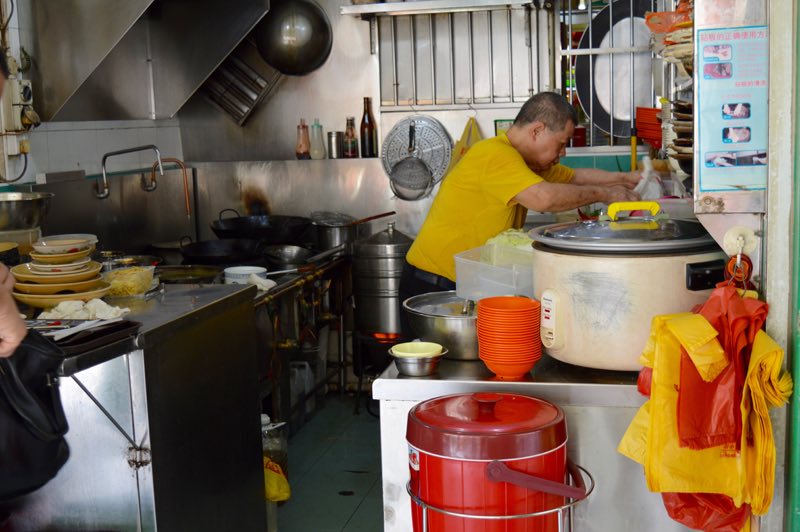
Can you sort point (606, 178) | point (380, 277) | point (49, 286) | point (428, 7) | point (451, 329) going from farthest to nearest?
point (428, 7), point (380, 277), point (606, 178), point (49, 286), point (451, 329)

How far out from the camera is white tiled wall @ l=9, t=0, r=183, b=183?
4496 mm

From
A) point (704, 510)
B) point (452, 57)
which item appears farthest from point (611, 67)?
point (704, 510)

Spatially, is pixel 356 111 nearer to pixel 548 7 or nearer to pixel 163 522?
pixel 548 7

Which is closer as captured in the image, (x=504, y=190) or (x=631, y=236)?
(x=631, y=236)

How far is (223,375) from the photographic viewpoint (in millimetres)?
3322

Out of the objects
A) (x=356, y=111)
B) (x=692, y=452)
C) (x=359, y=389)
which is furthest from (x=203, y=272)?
(x=692, y=452)

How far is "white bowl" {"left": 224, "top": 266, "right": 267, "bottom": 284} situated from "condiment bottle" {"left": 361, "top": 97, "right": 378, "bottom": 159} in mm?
1781

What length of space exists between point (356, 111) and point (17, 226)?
115 inches

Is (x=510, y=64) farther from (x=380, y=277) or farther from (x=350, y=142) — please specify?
(x=380, y=277)

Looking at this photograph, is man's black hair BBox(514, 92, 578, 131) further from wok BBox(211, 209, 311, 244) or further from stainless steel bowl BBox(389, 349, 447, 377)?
wok BBox(211, 209, 311, 244)

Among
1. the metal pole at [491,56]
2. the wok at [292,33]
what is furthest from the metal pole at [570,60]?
the wok at [292,33]

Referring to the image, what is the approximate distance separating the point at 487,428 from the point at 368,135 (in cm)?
433

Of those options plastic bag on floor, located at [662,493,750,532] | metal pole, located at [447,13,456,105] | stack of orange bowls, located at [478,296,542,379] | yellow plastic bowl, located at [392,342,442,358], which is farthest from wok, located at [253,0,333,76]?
plastic bag on floor, located at [662,493,750,532]

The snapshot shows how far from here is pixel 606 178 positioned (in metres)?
4.12
